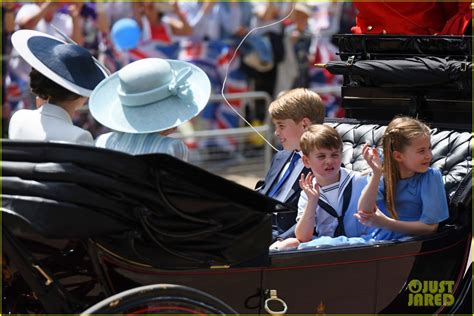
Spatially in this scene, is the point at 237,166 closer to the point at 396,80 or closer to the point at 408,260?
the point at 396,80

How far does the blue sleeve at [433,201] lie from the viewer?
3527 mm

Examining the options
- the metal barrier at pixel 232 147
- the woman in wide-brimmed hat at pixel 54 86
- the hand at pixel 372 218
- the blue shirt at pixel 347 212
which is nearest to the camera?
the woman in wide-brimmed hat at pixel 54 86

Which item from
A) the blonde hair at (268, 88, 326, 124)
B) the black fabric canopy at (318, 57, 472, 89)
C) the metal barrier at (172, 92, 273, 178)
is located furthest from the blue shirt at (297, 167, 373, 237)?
the metal barrier at (172, 92, 273, 178)

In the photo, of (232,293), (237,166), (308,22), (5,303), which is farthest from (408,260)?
(308,22)

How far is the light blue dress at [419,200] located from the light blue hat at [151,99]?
890mm

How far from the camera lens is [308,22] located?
9.20 m

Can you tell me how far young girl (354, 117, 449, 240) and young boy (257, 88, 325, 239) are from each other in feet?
1.53

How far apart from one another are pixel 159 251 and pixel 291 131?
1.19m

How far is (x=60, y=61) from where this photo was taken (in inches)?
135

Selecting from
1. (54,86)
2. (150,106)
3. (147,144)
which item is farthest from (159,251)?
(54,86)

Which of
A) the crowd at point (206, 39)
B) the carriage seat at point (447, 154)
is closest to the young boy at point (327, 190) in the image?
the carriage seat at point (447, 154)

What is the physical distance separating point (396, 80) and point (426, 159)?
0.61 meters

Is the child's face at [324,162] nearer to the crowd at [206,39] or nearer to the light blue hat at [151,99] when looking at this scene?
the light blue hat at [151,99]

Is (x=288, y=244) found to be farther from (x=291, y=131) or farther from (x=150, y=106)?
(x=150, y=106)
